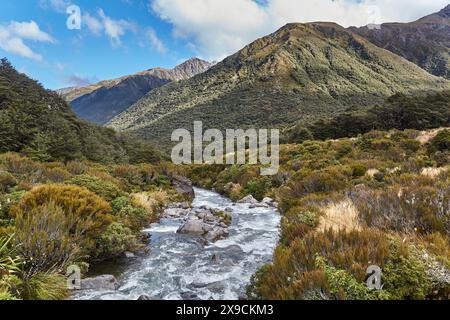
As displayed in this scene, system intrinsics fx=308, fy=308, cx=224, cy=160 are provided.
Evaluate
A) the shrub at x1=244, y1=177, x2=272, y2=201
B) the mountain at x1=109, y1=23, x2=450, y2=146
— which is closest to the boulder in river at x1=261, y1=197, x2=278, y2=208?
the shrub at x1=244, y1=177, x2=272, y2=201

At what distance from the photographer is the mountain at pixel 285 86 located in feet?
322

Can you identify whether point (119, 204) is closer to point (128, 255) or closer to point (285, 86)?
point (128, 255)

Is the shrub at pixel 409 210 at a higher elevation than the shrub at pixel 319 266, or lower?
higher

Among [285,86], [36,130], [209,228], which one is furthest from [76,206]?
[285,86]

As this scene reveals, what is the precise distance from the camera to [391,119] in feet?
130

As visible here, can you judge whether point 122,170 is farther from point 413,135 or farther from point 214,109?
point 214,109

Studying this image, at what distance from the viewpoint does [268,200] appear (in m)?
18.2

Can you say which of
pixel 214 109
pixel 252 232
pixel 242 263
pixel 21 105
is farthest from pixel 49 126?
pixel 214 109

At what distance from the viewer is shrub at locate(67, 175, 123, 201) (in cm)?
1238

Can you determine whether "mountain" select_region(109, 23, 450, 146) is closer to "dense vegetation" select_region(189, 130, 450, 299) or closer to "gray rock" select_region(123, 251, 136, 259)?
"dense vegetation" select_region(189, 130, 450, 299)

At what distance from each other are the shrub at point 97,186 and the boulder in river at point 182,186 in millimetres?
8211

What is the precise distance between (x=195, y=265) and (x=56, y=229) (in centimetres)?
355

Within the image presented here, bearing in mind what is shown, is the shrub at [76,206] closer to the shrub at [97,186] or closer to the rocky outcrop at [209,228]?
the shrub at [97,186]

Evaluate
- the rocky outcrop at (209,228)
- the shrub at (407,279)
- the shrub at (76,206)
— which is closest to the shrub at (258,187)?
the rocky outcrop at (209,228)
